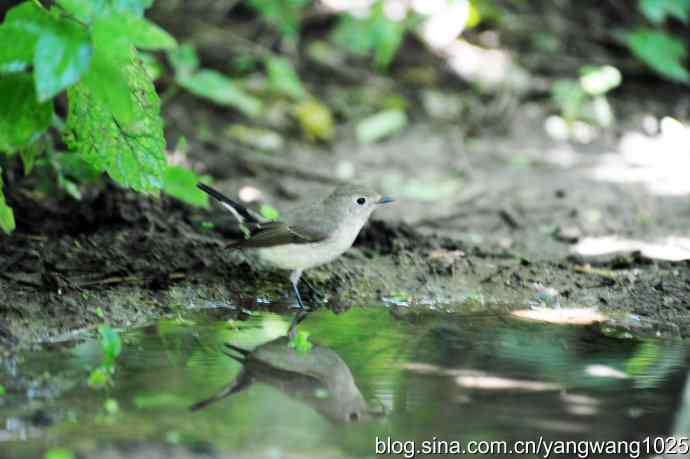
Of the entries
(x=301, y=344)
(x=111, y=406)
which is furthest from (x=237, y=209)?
(x=111, y=406)

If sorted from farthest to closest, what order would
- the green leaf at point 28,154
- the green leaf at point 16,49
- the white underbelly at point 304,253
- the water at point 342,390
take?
the white underbelly at point 304,253, the green leaf at point 28,154, the green leaf at point 16,49, the water at point 342,390

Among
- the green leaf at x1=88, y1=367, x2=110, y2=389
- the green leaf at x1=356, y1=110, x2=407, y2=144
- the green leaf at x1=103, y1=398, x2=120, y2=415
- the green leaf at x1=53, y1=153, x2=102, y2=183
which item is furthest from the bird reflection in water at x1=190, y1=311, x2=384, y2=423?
the green leaf at x1=356, y1=110, x2=407, y2=144

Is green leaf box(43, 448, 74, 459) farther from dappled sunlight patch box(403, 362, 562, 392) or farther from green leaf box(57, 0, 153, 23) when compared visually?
green leaf box(57, 0, 153, 23)

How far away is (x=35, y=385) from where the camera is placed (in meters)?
3.71

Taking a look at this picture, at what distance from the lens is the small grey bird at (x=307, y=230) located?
534 cm

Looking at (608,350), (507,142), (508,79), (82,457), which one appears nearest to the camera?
(82,457)

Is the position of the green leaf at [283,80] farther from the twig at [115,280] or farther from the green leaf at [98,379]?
the green leaf at [98,379]

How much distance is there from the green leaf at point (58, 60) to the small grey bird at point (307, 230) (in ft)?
6.19

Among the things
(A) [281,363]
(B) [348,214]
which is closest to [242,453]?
(A) [281,363]

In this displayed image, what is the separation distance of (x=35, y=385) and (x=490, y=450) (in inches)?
69.1

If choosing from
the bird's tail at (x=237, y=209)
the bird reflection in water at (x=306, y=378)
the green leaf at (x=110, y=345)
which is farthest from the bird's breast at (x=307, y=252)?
the green leaf at (x=110, y=345)

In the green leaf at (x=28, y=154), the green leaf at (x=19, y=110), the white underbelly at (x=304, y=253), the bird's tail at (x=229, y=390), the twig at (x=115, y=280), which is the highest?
the green leaf at (x=19, y=110)

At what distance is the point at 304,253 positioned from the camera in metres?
5.31

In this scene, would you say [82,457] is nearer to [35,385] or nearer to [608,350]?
[35,385]
